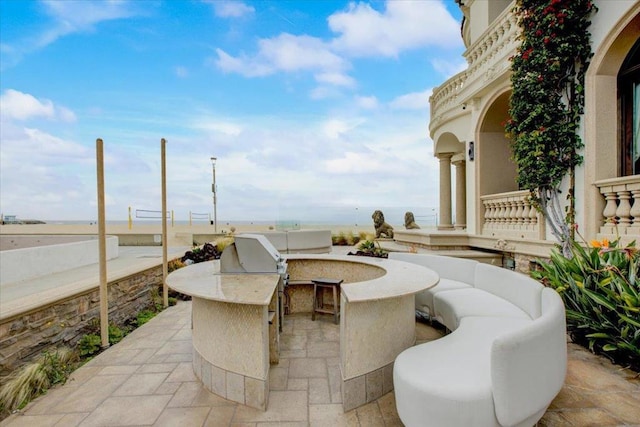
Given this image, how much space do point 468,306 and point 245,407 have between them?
2.34 m

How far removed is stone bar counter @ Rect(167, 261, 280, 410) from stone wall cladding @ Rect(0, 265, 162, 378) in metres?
1.59

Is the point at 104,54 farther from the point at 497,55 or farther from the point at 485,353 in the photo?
the point at 485,353

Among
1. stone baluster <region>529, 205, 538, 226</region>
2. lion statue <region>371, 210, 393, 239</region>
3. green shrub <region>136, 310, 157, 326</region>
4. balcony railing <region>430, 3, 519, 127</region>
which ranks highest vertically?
balcony railing <region>430, 3, 519, 127</region>

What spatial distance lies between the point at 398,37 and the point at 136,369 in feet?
26.4

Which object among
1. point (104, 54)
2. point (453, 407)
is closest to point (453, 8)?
point (104, 54)

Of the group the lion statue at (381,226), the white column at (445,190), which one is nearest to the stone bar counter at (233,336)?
the lion statue at (381,226)

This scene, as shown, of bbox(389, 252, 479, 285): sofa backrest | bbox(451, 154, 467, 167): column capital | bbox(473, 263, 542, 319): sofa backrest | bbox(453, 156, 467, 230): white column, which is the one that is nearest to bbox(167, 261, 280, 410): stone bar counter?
bbox(473, 263, 542, 319): sofa backrest

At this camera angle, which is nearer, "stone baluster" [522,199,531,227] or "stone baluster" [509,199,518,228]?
"stone baluster" [522,199,531,227]

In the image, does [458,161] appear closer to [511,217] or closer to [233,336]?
[511,217]

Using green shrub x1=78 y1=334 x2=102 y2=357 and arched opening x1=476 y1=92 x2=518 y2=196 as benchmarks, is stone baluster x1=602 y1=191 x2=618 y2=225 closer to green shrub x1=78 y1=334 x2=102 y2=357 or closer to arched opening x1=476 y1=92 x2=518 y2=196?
arched opening x1=476 y1=92 x2=518 y2=196

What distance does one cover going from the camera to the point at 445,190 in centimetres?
1023

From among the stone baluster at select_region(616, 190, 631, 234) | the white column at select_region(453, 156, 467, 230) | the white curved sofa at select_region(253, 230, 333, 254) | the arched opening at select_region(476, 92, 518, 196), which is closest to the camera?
the stone baluster at select_region(616, 190, 631, 234)

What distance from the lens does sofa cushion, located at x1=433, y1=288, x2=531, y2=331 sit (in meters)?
3.03

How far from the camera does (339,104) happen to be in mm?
11180
